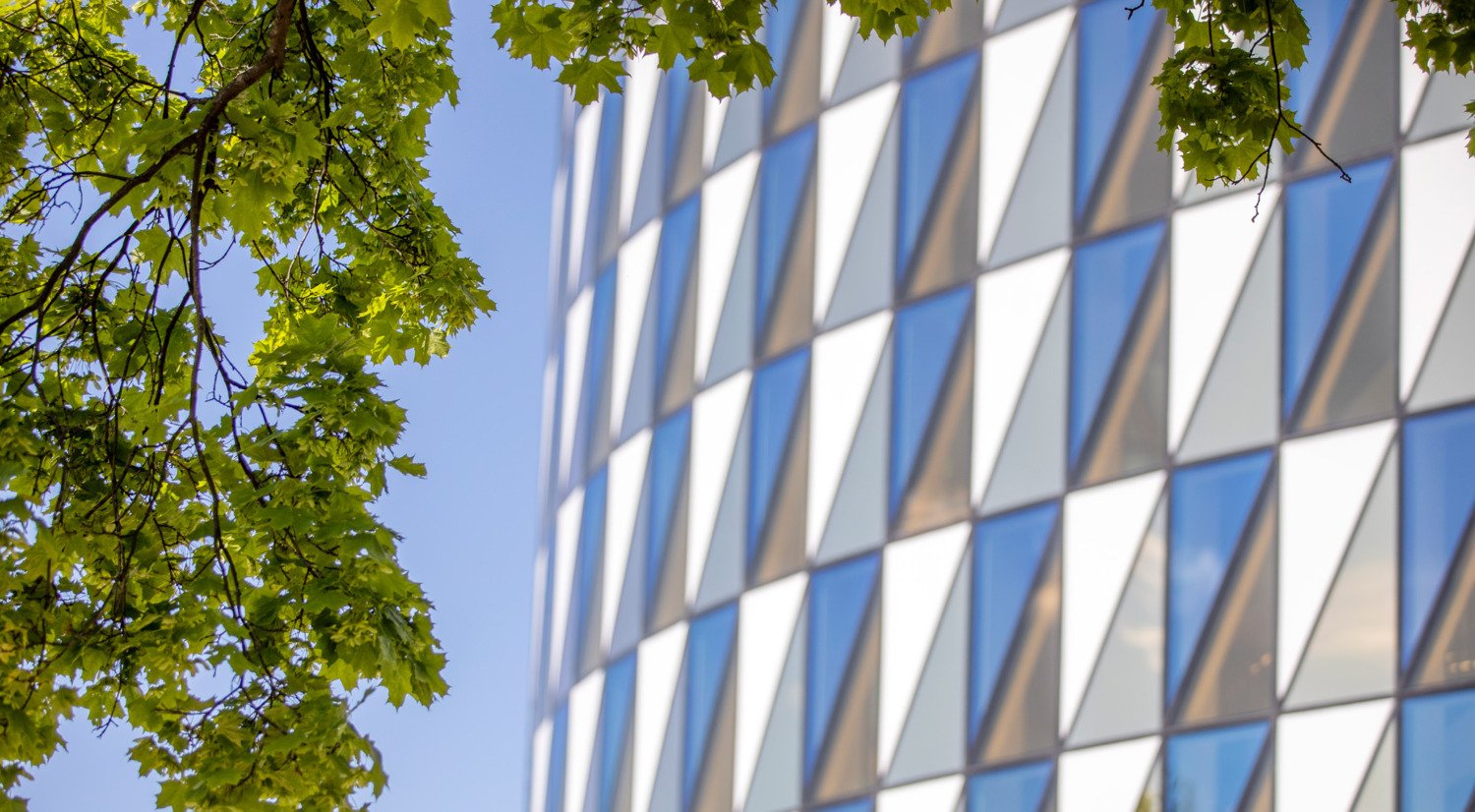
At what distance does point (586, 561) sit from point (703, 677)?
4223mm

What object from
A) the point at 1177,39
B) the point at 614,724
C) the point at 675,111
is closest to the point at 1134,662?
the point at 614,724

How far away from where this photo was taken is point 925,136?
1877 cm

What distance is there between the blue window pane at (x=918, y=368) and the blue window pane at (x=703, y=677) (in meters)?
2.99

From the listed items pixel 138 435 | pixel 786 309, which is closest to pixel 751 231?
pixel 786 309

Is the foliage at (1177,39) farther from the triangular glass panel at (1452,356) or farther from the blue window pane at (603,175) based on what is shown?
the blue window pane at (603,175)

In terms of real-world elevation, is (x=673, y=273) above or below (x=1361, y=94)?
above

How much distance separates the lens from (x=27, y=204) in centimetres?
740

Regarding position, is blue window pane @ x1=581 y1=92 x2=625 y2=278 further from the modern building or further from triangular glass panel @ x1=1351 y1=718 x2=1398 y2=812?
triangular glass panel @ x1=1351 y1=718 x2=1398 y2=812

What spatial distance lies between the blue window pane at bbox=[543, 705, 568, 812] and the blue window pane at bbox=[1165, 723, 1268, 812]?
36.0 ft

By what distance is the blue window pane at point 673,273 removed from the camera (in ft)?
73.0

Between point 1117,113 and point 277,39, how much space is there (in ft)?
38.3

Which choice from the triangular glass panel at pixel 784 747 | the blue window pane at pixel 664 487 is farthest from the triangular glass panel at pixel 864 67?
the triangular glass panel at pixel 784 747

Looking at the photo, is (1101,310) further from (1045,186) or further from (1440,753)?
(1440,753)

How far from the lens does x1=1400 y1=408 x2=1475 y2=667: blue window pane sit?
45.4 feet
